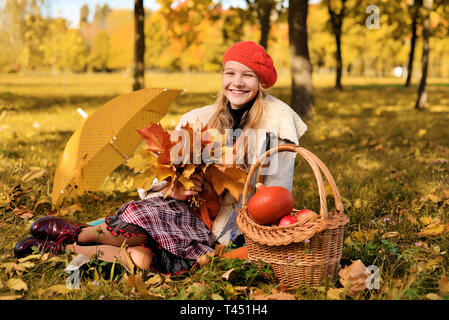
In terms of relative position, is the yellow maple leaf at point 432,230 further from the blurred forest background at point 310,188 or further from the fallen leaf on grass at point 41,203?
the fallen leaf on grass at point 41,203

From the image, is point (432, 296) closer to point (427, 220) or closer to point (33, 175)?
point (427, 220)

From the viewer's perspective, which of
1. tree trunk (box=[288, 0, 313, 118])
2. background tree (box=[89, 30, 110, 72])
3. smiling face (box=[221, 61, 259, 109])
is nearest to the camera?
smiling face (box=[221, 61, 259, 109])

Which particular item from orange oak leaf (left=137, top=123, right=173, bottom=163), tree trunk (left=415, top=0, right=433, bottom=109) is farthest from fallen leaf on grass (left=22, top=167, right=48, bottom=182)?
tree trunk (left=415, top=0, right=433, bottom=109)

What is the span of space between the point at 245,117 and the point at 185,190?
764mm

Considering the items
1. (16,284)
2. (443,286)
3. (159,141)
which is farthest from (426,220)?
(16,284)

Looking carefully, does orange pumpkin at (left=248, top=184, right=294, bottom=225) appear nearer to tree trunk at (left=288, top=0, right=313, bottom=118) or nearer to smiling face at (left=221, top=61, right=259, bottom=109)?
smiling face at (left=221, top=61, right=259, bottom=109)

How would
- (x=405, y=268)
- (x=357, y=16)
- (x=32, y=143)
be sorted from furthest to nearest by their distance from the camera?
(x=357, y=16) < (x=32, y=143) < (x=405, y=268)

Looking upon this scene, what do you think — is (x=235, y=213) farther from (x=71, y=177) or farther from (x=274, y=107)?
(x=71, y=177)

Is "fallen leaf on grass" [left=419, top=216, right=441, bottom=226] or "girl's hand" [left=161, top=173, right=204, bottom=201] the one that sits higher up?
"girl's hand" [left=161, top=173, right=204, bottom=201]

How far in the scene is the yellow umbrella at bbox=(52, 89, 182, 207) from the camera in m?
2.95

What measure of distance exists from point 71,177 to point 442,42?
38450 mm

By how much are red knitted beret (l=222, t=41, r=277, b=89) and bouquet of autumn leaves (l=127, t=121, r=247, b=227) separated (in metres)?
0.62

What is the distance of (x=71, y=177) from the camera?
9.51 ft
